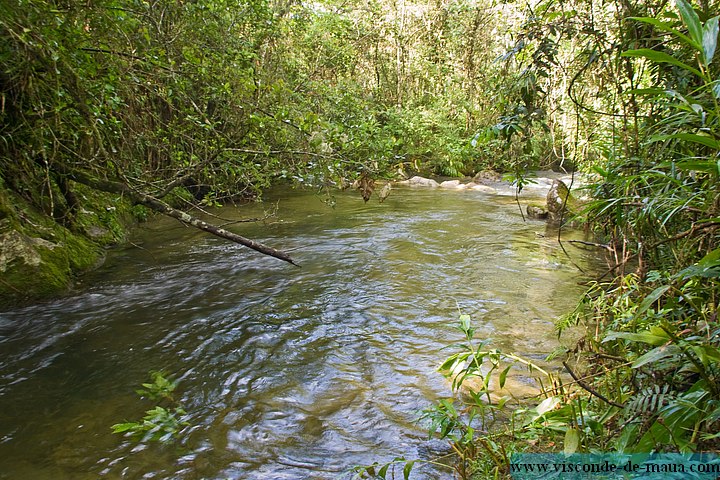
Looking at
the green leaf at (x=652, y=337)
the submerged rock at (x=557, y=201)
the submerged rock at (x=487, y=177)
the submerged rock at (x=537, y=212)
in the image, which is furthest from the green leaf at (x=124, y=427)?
the submerged rock at (x=487, y=177)

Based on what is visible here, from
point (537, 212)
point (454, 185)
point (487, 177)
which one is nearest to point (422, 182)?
point (454, 185)

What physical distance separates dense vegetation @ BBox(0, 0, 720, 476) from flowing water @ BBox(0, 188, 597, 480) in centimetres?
61

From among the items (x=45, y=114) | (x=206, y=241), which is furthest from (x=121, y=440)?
(x=206, y=241)

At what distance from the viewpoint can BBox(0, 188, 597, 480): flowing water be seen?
8.70 ft

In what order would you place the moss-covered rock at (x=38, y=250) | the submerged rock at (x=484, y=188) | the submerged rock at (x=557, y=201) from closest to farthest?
the moss-covered rock at (x=38, y=250) → the submerged rock at (x=557, y=201) → the submerged rock at (x=484, y=188)

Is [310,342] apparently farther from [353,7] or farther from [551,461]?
[353,7]

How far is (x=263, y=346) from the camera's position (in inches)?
160

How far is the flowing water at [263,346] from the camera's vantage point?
2650mm

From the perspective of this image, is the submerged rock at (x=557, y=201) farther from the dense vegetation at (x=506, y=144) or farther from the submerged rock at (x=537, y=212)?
the dense vegetation at (x=506, y=144)

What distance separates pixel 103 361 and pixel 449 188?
491 inches

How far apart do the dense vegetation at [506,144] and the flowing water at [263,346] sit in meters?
0.61

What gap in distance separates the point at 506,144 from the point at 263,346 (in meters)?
2.76

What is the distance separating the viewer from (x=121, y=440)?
2.72 metres

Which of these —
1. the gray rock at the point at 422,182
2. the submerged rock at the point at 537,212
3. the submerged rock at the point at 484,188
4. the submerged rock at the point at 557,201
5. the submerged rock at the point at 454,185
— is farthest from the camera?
the gray rock at the point at 422,182
